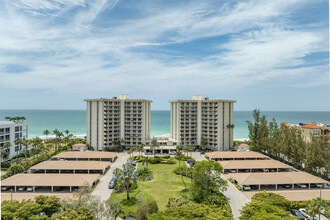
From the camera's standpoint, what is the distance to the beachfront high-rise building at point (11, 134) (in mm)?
54875

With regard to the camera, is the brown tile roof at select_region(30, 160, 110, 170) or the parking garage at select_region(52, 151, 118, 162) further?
the parking garage at select_region(52, 151, 118, 162)

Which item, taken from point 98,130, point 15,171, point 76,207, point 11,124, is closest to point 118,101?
point 98,130

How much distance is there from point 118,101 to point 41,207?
53246 mm

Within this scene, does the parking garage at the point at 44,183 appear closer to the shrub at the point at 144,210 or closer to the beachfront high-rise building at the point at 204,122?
the shrub at the point at 144,210

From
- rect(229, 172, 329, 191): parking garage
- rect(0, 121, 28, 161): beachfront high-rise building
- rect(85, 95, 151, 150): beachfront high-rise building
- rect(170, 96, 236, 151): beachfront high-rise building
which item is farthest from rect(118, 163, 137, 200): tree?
rect(170, 96, 236, 151): beachfront high-rise building

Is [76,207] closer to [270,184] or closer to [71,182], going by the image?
[71,182]

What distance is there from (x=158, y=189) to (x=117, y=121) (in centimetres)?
4118

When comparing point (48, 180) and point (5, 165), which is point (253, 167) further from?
point (5, 165)

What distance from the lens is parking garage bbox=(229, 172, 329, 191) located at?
38000 millimetres

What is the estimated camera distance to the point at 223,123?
72312 millimetres

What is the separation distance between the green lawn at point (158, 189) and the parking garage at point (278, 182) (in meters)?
10.9

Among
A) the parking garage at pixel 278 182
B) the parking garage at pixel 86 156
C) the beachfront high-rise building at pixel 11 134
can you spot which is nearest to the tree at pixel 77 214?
the parking garage at pixel 278 182

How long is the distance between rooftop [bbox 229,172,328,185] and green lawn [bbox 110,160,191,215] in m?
10.8

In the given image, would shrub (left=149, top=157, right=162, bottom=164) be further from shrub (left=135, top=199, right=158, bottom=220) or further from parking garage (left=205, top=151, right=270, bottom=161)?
shrub (left=135, top=199, right=158, bottom=220)
